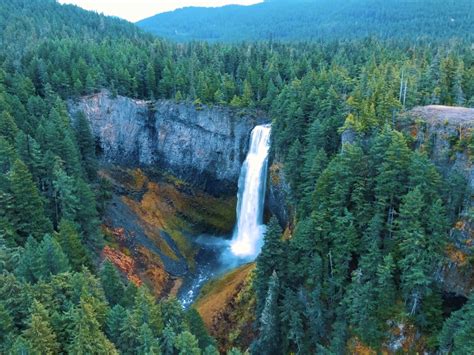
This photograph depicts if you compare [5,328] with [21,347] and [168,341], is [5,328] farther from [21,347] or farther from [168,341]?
[168,341]

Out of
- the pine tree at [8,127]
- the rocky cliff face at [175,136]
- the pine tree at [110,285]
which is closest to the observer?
the pine tree at [110,285]

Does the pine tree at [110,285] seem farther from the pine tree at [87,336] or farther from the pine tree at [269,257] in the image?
the pine tree at [269,257]

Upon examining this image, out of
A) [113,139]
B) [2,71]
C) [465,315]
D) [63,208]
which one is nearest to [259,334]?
[465,315]

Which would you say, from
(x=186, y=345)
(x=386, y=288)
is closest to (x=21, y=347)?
(x=186, y=345)

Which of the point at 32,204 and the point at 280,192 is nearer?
the point at 32,204

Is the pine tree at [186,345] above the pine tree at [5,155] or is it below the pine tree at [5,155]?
below

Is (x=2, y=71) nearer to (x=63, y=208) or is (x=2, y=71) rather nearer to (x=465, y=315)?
(x=63, y=208)

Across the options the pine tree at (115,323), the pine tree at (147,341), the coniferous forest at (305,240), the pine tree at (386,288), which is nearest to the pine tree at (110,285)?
the coniferous forest at (305,240)
